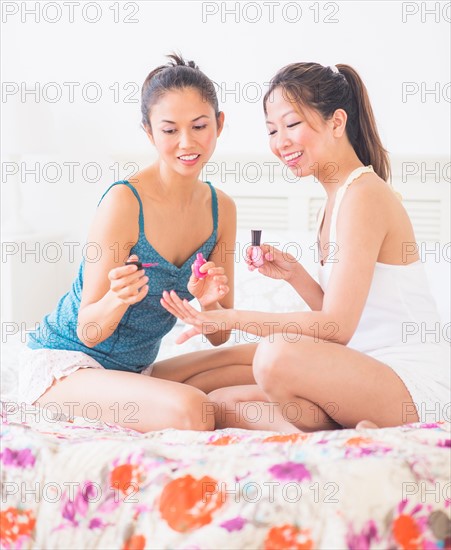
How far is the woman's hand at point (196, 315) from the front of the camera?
155cm

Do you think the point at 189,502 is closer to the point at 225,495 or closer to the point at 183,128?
the point at 225,495

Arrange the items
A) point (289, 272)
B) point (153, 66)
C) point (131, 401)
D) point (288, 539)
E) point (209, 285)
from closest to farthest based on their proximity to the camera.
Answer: point (288, 539) < point (131, 401) < point (209, 285) < point (289, 272) < point (153, 66)

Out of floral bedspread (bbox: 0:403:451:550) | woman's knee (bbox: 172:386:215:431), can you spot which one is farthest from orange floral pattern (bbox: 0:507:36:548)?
woman's knee (bbox: 172:386:215:431)

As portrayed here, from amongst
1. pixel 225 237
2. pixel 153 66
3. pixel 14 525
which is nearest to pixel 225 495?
pixel 14 525

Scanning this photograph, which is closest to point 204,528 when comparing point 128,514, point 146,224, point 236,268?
point 128,514

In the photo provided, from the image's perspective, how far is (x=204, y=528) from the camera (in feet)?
3.31

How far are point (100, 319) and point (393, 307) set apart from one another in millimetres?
627

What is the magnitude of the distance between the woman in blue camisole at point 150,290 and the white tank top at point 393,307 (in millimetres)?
322

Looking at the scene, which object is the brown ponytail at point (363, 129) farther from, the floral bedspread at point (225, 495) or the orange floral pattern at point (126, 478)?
the orange floral pattern at point (126, 478)

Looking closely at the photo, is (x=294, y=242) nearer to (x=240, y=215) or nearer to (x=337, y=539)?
(x=240, y=215)

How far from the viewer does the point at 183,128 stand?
1.73 metres

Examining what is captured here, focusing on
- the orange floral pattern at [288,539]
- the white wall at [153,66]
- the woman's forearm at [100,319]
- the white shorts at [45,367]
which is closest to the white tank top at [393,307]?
the woman's forearm at [100,319]

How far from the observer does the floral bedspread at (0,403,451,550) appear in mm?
Answer: 1001

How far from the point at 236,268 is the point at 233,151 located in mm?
739
